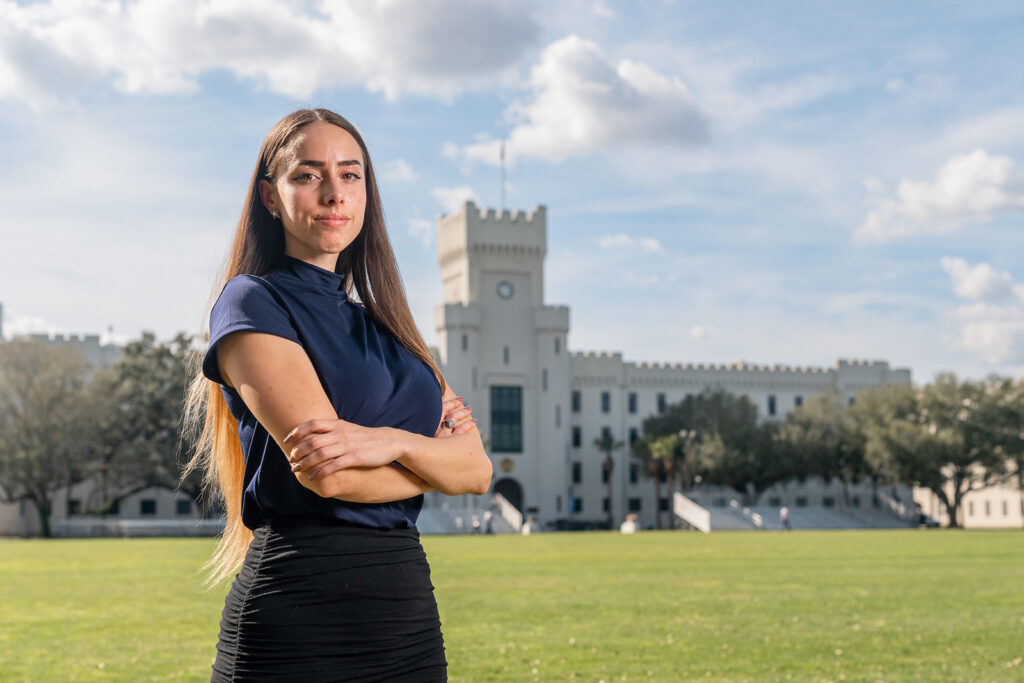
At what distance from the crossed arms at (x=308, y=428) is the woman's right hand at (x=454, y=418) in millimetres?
281

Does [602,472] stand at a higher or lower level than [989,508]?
higher

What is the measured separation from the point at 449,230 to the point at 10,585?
65149 mm

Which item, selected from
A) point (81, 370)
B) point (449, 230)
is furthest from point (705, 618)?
point (449, 230)

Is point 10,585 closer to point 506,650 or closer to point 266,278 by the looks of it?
point 506,650

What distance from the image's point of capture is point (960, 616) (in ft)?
42.7

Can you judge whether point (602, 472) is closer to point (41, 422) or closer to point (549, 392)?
point (549, 392)

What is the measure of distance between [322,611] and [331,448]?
369 millimetres

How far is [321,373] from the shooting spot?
2.68 m

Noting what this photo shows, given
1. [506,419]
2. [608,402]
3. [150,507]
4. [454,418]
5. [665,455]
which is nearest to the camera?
[454,418]

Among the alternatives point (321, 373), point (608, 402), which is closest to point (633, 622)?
point (321, 373)

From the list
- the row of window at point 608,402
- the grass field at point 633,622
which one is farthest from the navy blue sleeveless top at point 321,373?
the row of window at point 608,402

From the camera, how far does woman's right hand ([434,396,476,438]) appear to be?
2.96 m

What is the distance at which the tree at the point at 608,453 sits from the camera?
78.9 metres

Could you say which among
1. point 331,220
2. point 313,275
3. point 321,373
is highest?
point 331,220
